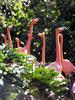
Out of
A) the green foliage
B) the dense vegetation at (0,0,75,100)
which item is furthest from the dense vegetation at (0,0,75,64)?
the green foliage

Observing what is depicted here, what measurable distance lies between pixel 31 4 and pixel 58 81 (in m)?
4.54

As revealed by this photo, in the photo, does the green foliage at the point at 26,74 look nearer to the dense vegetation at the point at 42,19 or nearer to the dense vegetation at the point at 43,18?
the dense vegetation at the point at 42,19

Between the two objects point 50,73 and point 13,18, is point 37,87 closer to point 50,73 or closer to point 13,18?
point 50,73

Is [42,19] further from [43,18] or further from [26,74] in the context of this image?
[26,74]

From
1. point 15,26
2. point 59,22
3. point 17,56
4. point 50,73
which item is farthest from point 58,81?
point 15,26

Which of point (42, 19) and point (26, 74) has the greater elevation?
point (42, 19)

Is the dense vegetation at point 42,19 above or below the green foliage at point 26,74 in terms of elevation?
above

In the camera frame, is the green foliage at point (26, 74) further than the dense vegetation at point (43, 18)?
No

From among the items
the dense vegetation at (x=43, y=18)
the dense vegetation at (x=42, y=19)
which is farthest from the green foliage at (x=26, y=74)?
the dense vegetation at (x=43, y=18)

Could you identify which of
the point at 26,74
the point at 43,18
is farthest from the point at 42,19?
the point at 26,74

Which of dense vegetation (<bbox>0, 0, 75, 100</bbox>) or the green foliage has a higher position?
dense vegetation (<bbox>0, 0, 75, 100</bbox>)

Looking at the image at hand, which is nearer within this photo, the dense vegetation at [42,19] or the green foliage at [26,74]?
the green foliage at [26,74]

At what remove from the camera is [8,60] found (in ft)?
16.0

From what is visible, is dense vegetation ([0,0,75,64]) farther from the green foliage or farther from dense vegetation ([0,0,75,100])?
the green foliage
